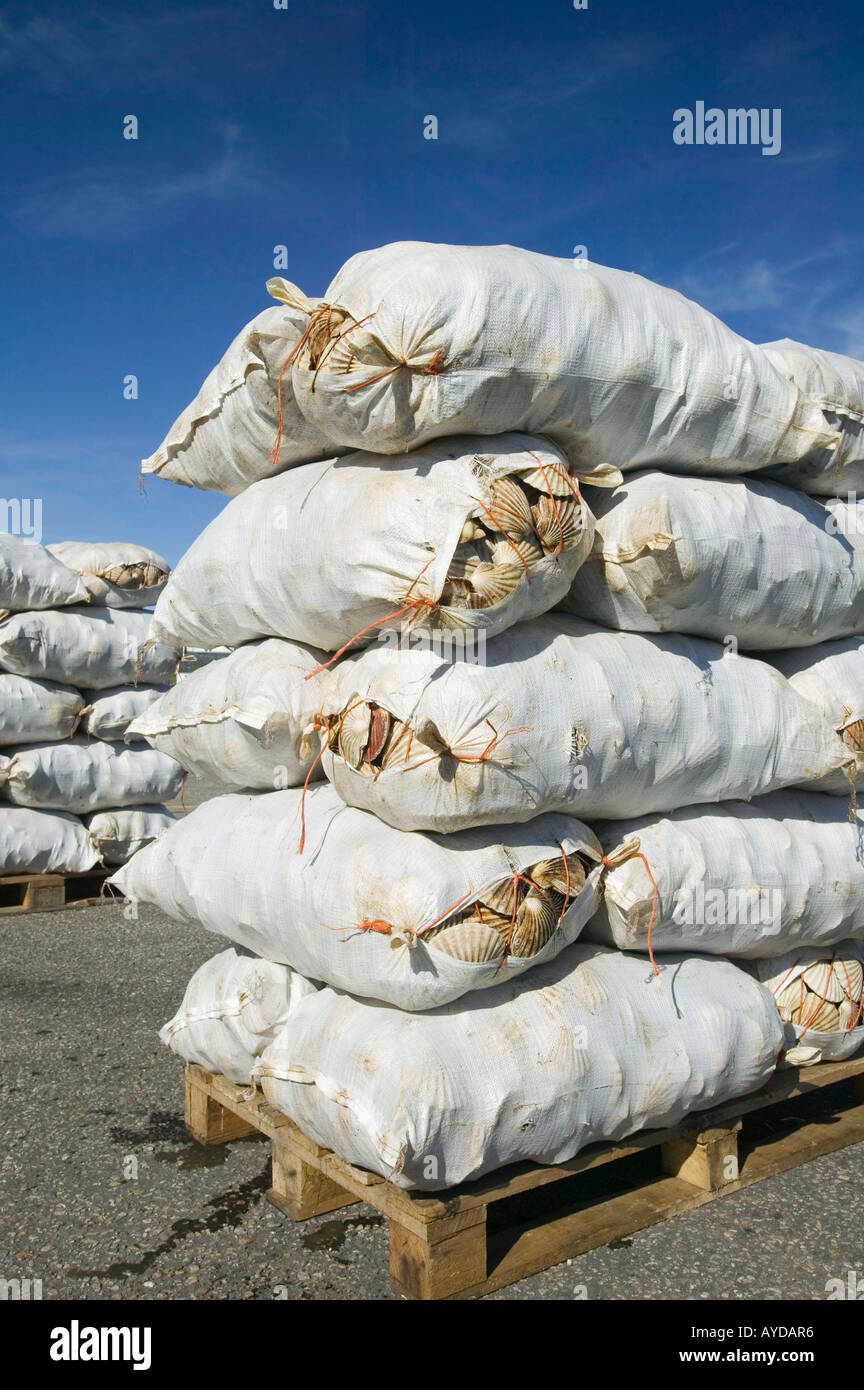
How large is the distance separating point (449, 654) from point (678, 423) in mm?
969

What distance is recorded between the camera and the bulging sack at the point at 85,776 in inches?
269

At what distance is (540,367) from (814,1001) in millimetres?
2086

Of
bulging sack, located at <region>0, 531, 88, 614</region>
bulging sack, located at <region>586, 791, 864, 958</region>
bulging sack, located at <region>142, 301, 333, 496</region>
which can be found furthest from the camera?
bulging sack, located at <region>0, 531, 88, 614</region>

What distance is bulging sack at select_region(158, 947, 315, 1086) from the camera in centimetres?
305

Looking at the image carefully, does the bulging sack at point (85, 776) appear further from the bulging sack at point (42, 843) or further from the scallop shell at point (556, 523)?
the scallop shell at point (556, 523)

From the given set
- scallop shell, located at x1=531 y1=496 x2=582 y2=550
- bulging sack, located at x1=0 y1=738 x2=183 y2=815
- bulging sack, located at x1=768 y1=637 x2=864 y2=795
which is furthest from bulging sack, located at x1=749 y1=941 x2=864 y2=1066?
bulging sack, located at x1=0 y1=738 x2=183 y2=815

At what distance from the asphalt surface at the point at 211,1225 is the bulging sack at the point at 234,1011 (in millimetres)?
358

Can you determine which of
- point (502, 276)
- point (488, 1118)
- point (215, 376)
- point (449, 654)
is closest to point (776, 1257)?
point (488, 1118)

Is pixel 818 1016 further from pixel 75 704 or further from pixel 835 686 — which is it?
pixel 75 704

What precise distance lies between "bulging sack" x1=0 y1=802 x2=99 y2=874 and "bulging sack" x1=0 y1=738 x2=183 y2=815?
97 mm

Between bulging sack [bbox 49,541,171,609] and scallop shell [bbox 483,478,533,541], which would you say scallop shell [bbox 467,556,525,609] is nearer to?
scallop shell [bbox 483,478,533,541]

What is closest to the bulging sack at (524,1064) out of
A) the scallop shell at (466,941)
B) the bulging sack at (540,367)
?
the scallop shell at (466,941)
